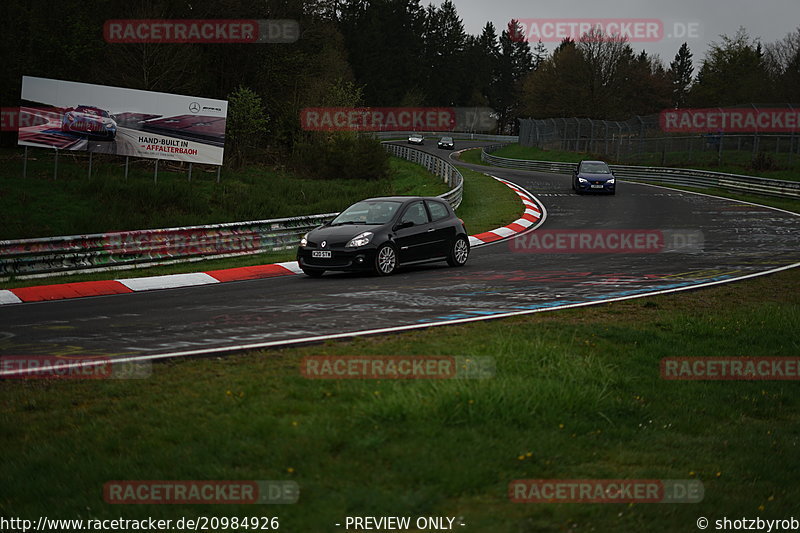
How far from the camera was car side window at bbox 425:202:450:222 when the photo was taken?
1650cm

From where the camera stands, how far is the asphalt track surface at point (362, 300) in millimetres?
8930

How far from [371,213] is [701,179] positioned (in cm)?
2884

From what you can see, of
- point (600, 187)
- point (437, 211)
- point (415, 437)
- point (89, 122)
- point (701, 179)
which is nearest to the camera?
point (415, 437)

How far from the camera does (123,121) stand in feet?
88.5

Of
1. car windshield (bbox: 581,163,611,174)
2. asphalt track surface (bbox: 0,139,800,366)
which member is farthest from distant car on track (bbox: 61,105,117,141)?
car windshield (bbox: 581,163,611,174)

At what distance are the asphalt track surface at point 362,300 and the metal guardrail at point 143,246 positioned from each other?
3.74 meters

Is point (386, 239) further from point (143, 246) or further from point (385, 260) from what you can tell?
point (143, 246)

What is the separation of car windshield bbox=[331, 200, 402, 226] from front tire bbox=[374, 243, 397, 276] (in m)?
0.62

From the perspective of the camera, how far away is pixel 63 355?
8.11 meters

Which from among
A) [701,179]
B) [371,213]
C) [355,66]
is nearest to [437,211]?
[371,213]

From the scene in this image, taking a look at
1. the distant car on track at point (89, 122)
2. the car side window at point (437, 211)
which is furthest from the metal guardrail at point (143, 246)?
the distant car on track at point (89, 122)

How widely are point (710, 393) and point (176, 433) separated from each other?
4.69 m

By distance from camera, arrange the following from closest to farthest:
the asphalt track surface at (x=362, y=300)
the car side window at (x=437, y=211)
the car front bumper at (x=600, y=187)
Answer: the asphalt track surface at (x=362, y=300) < the car side window at (x=437, y=211) < the car front bumper at (x=600, y=187)

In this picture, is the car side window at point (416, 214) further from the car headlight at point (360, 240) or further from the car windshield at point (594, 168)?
the car windshield at point (594, 168)
